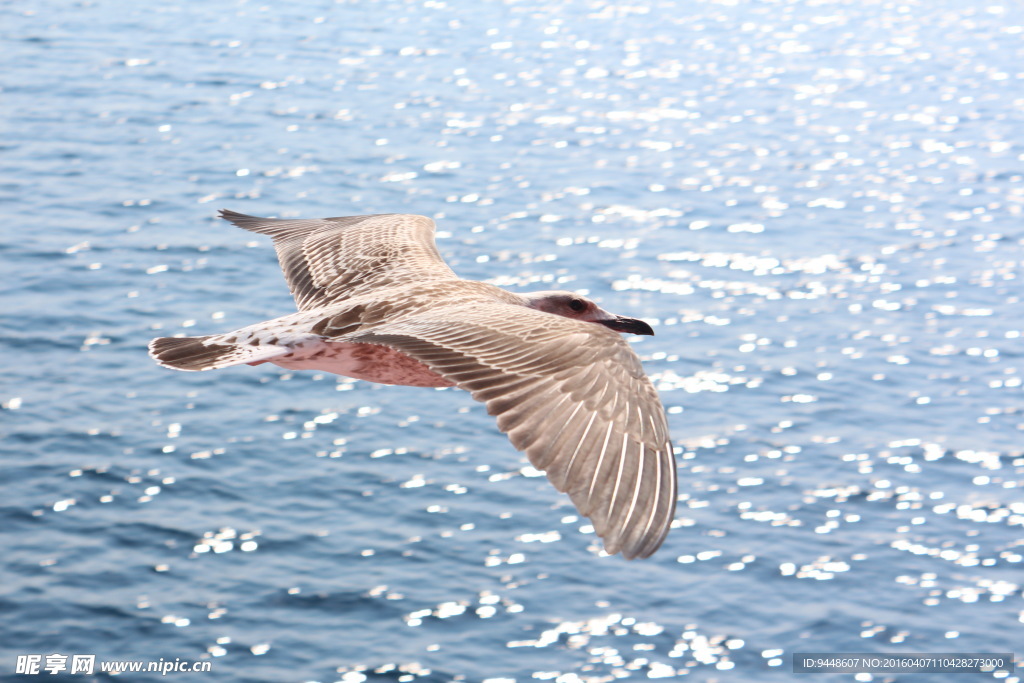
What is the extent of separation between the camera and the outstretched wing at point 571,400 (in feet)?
21.6

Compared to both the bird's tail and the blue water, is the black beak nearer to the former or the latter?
the bird's tail

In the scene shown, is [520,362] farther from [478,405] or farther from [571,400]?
[478,405]

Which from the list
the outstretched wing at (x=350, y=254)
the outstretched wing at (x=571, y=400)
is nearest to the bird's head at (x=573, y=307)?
the outstretched wing at (x=350, y=254)

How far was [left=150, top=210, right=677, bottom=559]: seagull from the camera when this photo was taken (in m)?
6.75

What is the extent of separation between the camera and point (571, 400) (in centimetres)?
747

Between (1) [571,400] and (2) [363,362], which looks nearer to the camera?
(1) [571,400]

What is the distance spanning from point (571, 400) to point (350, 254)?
13.2 ft

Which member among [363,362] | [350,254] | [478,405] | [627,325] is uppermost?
[478,405]

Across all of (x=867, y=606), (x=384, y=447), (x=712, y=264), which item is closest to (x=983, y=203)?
(x=712, y=264)

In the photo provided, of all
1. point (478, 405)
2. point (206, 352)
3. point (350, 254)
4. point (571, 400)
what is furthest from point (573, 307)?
point (478, 405)

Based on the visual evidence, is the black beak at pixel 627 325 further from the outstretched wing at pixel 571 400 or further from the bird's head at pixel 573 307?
the outstretched wing at pixel 571 400

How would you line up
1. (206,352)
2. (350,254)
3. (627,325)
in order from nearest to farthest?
(206,352) → (627,325) → (350,254)

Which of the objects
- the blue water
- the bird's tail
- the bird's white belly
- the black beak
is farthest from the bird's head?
the blue water

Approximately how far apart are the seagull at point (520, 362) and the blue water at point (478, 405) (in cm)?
1168
